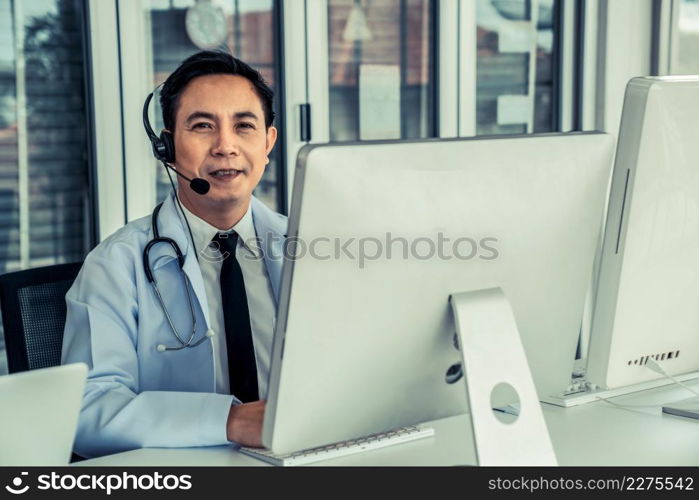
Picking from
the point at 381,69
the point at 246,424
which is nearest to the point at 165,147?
the point at 246,424

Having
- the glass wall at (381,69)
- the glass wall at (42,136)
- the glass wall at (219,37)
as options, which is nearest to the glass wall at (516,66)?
the glass wall at (381,69)

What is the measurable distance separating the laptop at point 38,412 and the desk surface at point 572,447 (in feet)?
1.20

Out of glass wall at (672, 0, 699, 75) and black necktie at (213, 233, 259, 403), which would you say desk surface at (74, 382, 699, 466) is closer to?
black necktie at (213, 233, 259, 403)

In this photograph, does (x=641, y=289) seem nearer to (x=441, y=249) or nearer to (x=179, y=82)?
(x=441, y=249)

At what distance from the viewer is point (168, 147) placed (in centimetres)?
192

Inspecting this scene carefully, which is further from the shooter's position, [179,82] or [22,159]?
[22,159]

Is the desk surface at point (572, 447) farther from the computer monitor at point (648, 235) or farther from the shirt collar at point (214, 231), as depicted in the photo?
the shirt collar at point (214, 231)

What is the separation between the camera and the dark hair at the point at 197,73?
1932 mm

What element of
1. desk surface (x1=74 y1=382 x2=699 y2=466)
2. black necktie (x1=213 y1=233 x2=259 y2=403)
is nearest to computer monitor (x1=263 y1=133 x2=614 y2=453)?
desk surface (x1=74 y1=382 x2=699 y2=466)

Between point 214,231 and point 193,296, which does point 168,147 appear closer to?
point 214,231

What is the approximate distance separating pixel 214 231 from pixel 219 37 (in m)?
1.33

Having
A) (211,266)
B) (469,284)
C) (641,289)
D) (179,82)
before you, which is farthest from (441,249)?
(179,82)

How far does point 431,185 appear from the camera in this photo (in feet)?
3.73
